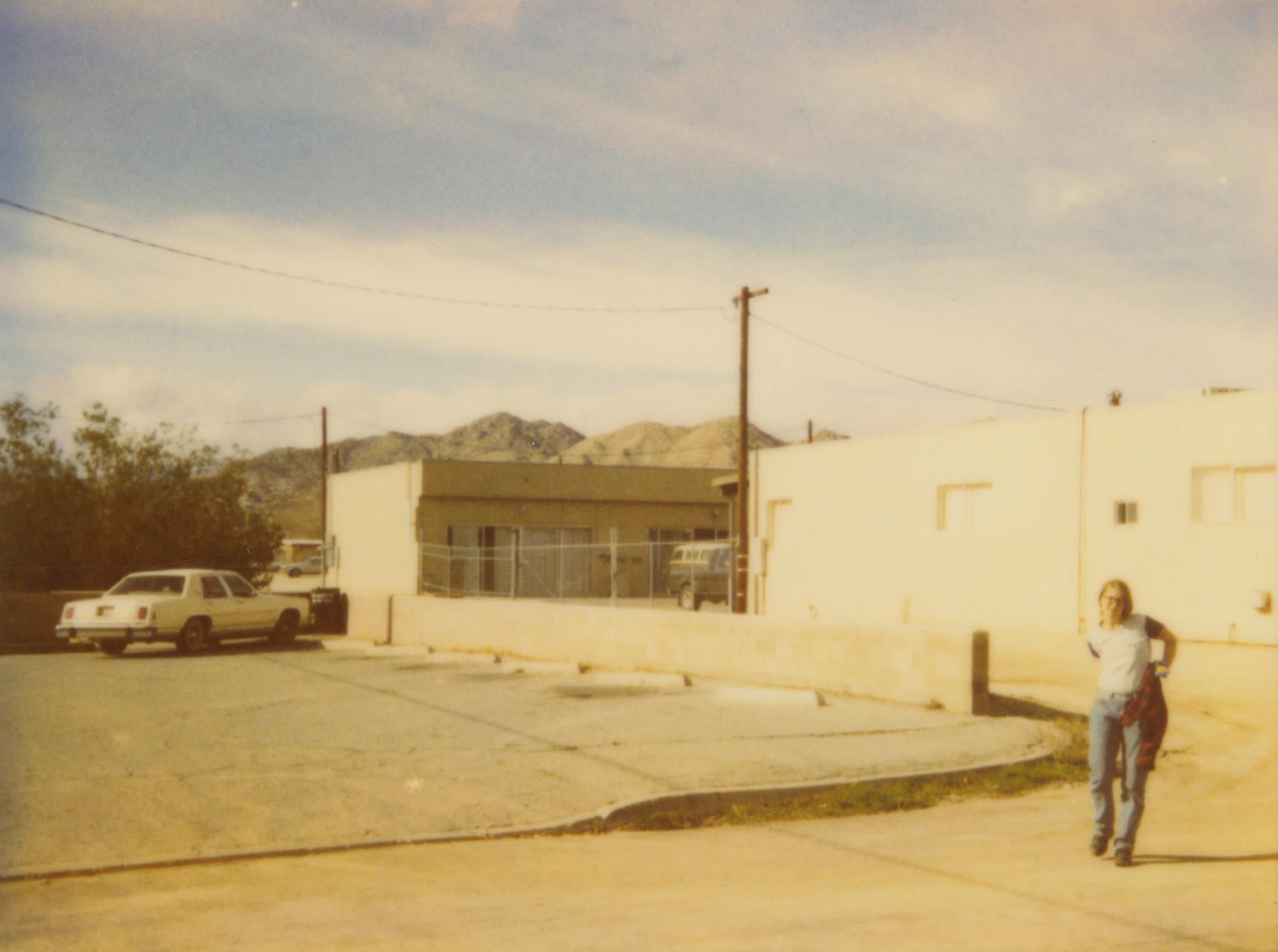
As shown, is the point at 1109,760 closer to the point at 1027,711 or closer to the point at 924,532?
the point at 1027,711

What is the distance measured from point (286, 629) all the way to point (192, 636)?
2.47 meters

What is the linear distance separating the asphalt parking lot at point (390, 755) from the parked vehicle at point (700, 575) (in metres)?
13.8

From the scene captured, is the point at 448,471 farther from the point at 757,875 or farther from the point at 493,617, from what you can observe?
the point at 757,875

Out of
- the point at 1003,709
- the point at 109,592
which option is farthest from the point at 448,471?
the point at 1003,709

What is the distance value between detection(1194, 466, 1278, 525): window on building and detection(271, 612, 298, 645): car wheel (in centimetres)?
1720

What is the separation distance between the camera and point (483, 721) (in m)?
12.8

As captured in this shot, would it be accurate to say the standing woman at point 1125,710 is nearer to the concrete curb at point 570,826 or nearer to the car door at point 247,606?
the concrete curb at point 570,826

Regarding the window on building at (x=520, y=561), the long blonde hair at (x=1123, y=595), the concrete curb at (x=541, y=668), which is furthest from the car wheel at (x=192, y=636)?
the long blonde hair at (x=1123, y=595)

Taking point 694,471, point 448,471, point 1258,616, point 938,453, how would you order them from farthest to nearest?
1. point 694,471
2. point 448,471
3. point 938,453
4. point 1258,616

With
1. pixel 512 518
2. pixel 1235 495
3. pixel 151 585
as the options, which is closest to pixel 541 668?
pixel 151 585

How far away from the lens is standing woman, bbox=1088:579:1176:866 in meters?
7.23

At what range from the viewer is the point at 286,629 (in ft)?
83.4

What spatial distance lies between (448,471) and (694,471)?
9.40 metres

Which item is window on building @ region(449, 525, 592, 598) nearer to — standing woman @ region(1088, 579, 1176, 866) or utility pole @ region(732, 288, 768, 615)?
utility pole @ region(732, 288, 768, 615)
